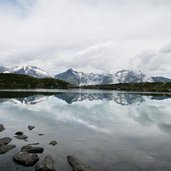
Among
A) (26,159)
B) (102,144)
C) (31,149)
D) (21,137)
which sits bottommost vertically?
(102,144)

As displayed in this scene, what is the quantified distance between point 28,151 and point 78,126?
26.2 m

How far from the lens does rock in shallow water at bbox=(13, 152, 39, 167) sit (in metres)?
32.3

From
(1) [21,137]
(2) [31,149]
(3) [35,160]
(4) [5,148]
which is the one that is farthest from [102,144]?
(4) [5,148]

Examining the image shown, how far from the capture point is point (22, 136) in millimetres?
47688

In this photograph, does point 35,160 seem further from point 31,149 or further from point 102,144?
point 102,144

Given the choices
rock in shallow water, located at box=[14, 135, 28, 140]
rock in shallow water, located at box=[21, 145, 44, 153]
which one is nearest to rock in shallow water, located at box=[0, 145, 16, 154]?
rock in shallow water, located at box=[21, 145, 44, 153]

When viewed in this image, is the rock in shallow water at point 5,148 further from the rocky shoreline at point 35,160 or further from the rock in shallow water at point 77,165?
the rock in shallow water at point 77,165

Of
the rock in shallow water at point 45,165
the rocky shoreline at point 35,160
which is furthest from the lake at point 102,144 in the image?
the rock in shallow water at point 45,165

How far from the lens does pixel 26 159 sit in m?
33.0

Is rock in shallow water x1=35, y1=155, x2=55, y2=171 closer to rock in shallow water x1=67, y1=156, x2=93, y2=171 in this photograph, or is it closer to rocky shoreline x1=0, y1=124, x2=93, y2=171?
rocky shoreline x1=0, y1=124, x2=93, y2=171

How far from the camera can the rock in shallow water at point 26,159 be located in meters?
32.3

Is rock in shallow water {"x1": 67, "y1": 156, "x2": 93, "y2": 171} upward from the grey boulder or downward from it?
downward

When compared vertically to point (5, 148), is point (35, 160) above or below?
below

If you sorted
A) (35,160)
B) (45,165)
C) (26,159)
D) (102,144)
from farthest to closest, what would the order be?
1. (102,144)
2. (35,160)
3. (26,159)
4. (45,165)
